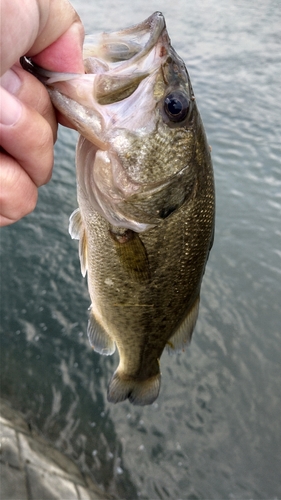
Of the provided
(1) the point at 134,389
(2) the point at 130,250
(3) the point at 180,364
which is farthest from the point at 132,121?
(3) the point at 180,364

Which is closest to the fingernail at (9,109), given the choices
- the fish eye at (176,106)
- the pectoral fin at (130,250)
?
the fish eye at (176,106)

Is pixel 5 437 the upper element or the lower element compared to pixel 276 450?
upper

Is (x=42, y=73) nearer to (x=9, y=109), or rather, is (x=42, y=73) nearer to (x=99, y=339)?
(x=9, y=109)

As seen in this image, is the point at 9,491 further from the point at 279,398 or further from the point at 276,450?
the point at 279,398

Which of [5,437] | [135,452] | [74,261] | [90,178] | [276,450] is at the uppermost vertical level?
[90,178]

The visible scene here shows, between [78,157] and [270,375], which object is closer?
[78,157]

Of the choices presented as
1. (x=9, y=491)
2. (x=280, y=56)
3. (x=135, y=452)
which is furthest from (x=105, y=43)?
(x=280, y=56)

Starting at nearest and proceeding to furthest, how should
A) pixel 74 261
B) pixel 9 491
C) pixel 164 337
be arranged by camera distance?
pixel 164 337 → pixel 9 491 → pixel 74 261
